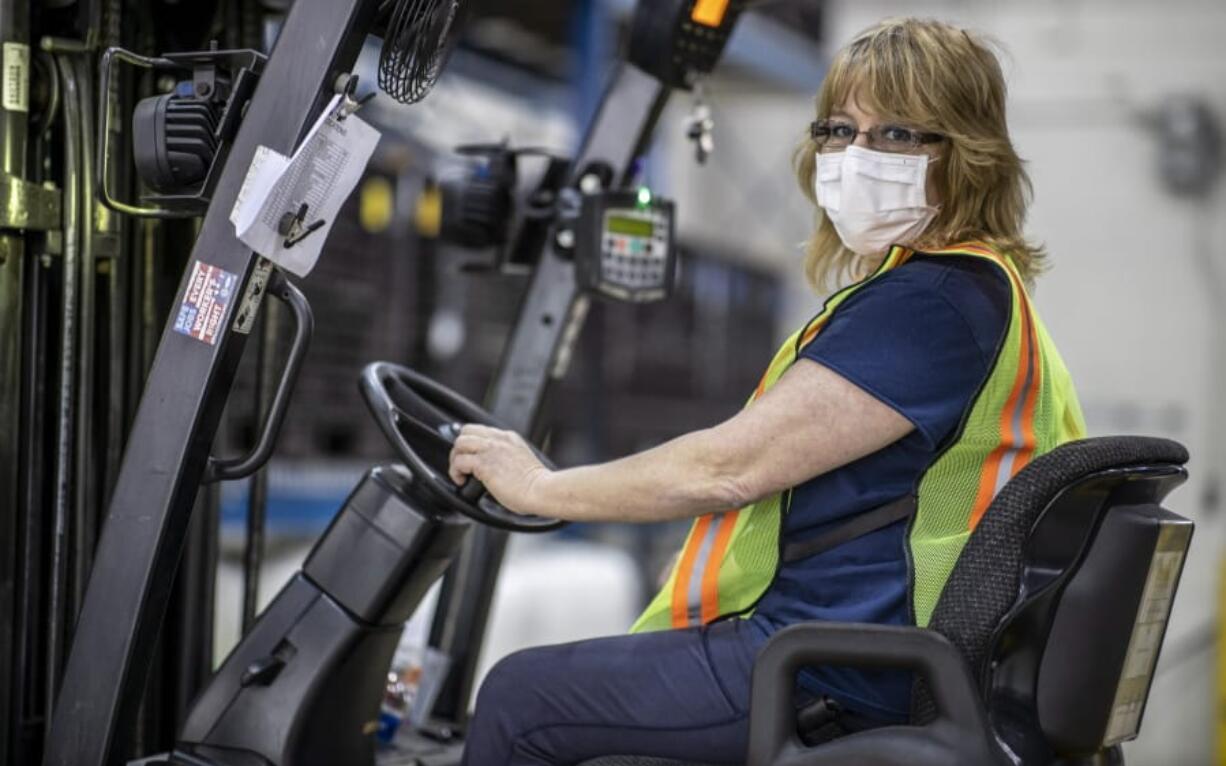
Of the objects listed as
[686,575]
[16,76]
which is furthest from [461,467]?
[16,76]

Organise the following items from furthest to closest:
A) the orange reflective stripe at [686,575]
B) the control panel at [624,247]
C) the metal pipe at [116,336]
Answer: the control panel at [624,247], the metal pipe at [116,336], the orange reflective stripe at [686,575]

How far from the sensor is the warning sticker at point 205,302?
9.02ft

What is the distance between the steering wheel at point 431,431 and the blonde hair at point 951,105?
0.80 metres

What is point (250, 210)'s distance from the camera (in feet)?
8.80

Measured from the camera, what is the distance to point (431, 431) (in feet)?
10.1

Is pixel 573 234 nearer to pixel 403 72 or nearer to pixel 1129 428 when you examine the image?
pixel 403 72

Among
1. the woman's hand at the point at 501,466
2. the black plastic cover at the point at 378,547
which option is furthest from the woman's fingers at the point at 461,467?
the black plastic cover at the point at 378,547

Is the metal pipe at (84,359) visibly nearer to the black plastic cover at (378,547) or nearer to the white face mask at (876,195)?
the black plastic cover at (378,547)

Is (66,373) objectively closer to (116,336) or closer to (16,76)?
(116,336)

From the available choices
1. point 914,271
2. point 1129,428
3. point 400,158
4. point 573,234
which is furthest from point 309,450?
point 914,271

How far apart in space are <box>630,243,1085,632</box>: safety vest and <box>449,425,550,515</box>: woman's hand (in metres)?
0.30

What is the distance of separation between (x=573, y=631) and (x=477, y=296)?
1.80 m

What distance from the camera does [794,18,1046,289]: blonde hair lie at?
8.38 feet

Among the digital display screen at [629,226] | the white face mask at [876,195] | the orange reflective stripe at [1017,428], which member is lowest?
the orange reflective stripe at [1017,428]
